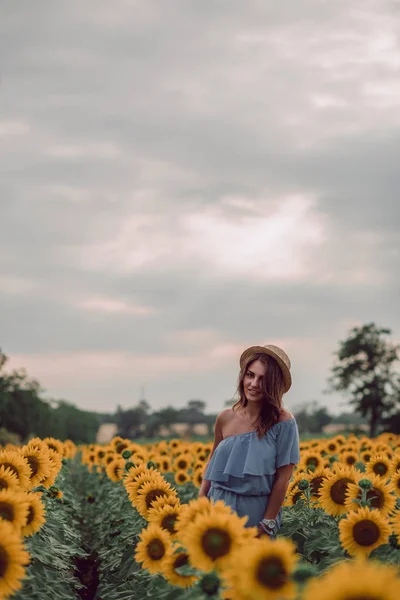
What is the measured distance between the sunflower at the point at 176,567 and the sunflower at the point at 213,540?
20.8 inches

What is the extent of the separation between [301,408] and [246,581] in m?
81.5

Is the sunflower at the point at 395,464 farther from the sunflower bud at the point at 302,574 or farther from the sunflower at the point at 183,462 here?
the sunflower at the point at 183,462

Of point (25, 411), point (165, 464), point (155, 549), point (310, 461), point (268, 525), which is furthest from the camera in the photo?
point (25, 411)

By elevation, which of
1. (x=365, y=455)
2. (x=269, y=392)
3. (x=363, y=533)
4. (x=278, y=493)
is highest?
(x=365, y=455)

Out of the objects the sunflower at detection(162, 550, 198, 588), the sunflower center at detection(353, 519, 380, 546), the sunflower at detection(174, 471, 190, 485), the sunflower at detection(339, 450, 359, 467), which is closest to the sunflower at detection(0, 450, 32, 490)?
the sunflower at detection(162, 550, 198, 588)

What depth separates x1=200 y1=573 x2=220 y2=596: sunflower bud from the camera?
4.20 metres

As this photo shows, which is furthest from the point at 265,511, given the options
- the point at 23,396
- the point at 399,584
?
the point at 23,396

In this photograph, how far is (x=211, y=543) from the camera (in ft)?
14.1


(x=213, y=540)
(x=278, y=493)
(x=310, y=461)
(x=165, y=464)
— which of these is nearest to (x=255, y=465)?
(x=278, y=493)

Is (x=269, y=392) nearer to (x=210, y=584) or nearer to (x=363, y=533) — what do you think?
(x=363, y=533)

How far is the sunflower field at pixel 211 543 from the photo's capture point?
12.2ft

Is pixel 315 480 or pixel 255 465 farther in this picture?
pixel 315 480

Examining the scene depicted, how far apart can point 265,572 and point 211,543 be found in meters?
0.61

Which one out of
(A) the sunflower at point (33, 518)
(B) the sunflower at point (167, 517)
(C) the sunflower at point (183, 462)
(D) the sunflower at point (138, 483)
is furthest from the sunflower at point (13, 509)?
(C) the sunflower at point (183, 462)
